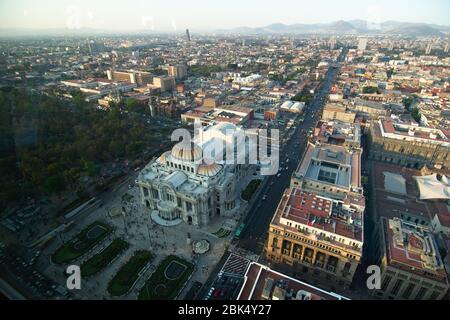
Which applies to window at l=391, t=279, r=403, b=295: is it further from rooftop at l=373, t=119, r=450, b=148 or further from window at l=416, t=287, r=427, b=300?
rooftop at l=373, t=119, r=450, b=148

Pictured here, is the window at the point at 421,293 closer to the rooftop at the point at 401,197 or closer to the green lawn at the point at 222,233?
the rooftop at the point at 401,197

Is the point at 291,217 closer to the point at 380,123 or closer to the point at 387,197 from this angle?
the point at 387,197

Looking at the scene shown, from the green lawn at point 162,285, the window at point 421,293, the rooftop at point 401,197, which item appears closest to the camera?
the window at point 421,293

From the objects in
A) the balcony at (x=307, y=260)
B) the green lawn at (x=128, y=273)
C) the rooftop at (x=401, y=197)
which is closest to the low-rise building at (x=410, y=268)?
the balcony at (x=307, y=260)

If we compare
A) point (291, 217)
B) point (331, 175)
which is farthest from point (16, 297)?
point (331, 175)

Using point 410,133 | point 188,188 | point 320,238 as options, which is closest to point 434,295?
point 320,238

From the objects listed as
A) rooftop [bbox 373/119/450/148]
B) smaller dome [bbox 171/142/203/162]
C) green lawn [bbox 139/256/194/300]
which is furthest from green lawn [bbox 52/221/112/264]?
rooftop [bbox 373/119/450/148]
